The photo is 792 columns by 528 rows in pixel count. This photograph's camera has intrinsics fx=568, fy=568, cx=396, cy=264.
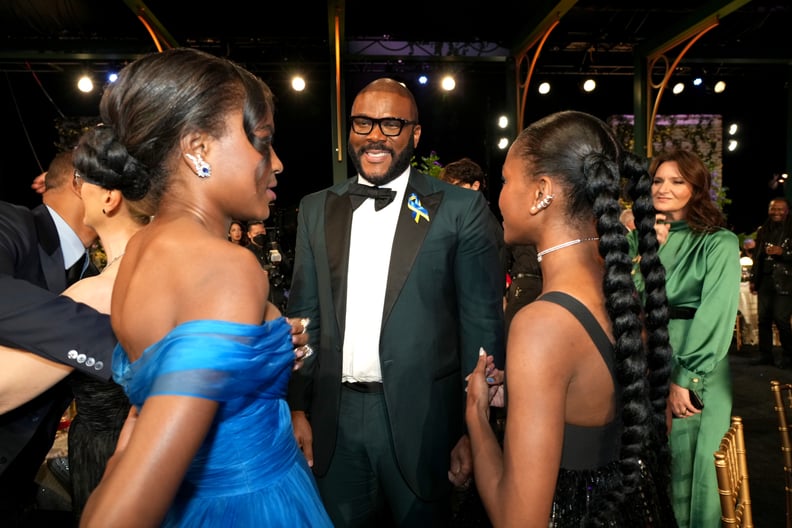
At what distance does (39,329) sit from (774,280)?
7430 millimetres

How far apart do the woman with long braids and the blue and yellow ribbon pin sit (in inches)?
27.5

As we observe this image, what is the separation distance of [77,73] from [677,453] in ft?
31.9

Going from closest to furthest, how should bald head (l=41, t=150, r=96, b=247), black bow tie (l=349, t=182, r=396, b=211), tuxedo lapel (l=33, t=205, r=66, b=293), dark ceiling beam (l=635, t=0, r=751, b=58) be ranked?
1. tuxedo lapel (l=33, t=205, r=66, b=293)
2. bald head (l=41, t=150, r=96, b=247)
3. black bow tie (l=349, t=182, r=396, b=211)
4. dark ceiling beam (l=635, t=0, r=751, b=58)

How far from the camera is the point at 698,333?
9.30ft

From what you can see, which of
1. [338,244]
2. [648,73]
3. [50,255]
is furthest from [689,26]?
[50,255]

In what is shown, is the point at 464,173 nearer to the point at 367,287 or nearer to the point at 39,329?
the point at 367,287

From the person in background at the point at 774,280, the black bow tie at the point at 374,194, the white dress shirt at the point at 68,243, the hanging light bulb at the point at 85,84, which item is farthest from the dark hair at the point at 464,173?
the hanging light bulb at the point at 85,84

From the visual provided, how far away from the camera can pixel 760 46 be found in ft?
29.3

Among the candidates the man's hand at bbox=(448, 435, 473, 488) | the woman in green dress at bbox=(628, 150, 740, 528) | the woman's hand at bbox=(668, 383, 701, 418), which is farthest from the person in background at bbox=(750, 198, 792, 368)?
the man's hand at bbox=(448, 435, 473, 488)

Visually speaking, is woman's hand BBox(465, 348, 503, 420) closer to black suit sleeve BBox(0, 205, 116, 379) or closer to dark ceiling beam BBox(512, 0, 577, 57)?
black suit sleeve BBox(0, 205, 116, 379)

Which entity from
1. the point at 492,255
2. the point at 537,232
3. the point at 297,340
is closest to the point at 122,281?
the point at 297,340

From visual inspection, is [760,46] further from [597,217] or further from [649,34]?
[597,217]

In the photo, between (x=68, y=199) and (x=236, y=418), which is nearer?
(x=236, y=418)

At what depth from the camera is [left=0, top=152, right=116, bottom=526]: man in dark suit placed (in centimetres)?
137
